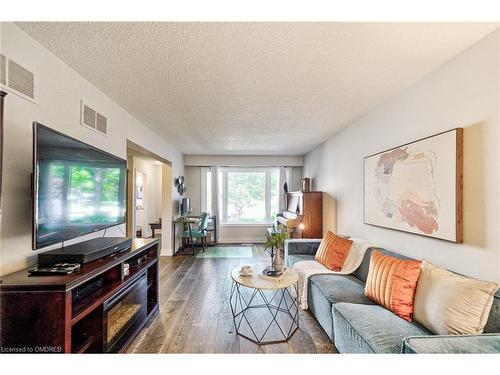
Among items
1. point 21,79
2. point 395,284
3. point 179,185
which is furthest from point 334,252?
point 179,185

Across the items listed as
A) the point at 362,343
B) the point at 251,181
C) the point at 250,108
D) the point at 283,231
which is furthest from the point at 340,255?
the point at 251,181

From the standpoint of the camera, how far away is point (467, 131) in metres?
1.65

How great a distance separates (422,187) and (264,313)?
2.09m

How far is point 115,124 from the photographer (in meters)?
2.66

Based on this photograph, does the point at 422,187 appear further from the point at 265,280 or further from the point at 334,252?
the point at 265,280

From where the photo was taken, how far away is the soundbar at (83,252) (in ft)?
5.04

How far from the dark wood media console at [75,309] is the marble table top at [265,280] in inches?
38.9

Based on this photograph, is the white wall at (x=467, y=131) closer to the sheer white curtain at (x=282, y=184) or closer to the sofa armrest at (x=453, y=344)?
the sofa armrest at (x=453, y=344)

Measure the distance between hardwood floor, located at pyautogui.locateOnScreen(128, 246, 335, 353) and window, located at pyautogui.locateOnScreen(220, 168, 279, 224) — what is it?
3135 mm

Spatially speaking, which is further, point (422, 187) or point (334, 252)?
point (334, 252)

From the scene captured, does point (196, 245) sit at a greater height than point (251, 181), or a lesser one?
lesser

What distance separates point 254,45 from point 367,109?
6.34 ft
